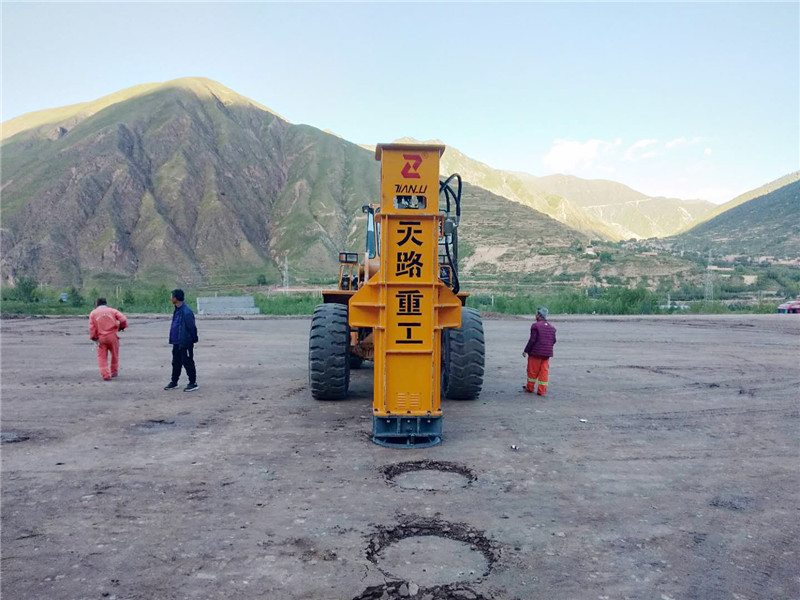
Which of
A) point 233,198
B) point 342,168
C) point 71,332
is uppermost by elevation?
point 342,168

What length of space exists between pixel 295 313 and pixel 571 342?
1871 centimetres

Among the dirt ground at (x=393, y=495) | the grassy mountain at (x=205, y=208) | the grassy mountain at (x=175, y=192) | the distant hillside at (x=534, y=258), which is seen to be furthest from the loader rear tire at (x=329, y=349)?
the grassy mountain at (x=175, y=192)

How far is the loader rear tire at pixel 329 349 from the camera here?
31.4 feet

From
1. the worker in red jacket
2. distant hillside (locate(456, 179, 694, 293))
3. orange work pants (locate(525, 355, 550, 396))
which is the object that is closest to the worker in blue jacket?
the worker in red jacket

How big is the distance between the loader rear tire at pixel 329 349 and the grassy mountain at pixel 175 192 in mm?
60516

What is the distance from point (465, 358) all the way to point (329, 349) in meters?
2.25

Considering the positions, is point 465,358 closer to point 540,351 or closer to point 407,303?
point 540,351

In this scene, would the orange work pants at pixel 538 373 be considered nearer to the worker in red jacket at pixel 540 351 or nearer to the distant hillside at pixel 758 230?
the worker in red jacket at pixel 540 351

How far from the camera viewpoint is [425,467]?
6.88 metres

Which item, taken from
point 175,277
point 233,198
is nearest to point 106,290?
point 175,277

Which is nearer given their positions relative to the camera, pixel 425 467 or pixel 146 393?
pixel 425 467

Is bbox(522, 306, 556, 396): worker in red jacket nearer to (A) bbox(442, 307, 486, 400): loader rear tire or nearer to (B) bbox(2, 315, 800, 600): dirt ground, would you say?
(B) bbox(2, 315, 800, 600): dirt ground

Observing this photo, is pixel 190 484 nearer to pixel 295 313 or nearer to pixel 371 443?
pixel 371 443

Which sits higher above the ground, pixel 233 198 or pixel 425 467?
pixel 233 198
